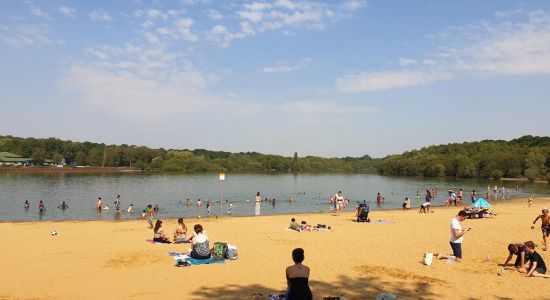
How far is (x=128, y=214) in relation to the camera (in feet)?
131

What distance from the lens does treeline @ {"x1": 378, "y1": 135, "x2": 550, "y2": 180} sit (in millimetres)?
124188

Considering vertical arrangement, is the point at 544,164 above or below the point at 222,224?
above

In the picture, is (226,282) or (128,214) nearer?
(226,282)

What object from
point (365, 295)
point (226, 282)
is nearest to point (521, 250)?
point (365, 295)

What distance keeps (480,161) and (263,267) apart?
143 metres

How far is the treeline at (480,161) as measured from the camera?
124 meters

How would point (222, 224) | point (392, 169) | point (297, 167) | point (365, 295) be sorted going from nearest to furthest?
point (365, 295)
point (222, 224)
point (392, 169)
point (297, 167)

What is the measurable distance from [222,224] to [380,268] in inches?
566

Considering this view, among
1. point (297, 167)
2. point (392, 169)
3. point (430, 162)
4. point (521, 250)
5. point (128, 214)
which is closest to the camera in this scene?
point (521, 250)

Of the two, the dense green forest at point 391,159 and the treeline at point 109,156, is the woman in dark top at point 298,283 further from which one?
the treeline at point 109,156

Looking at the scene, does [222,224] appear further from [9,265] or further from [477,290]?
[477,290]

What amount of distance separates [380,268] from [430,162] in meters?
148

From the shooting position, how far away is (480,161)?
460ft

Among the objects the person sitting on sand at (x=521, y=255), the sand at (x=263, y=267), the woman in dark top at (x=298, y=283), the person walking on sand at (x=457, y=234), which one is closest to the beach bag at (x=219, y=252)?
the sand at (x=263, y=267)
